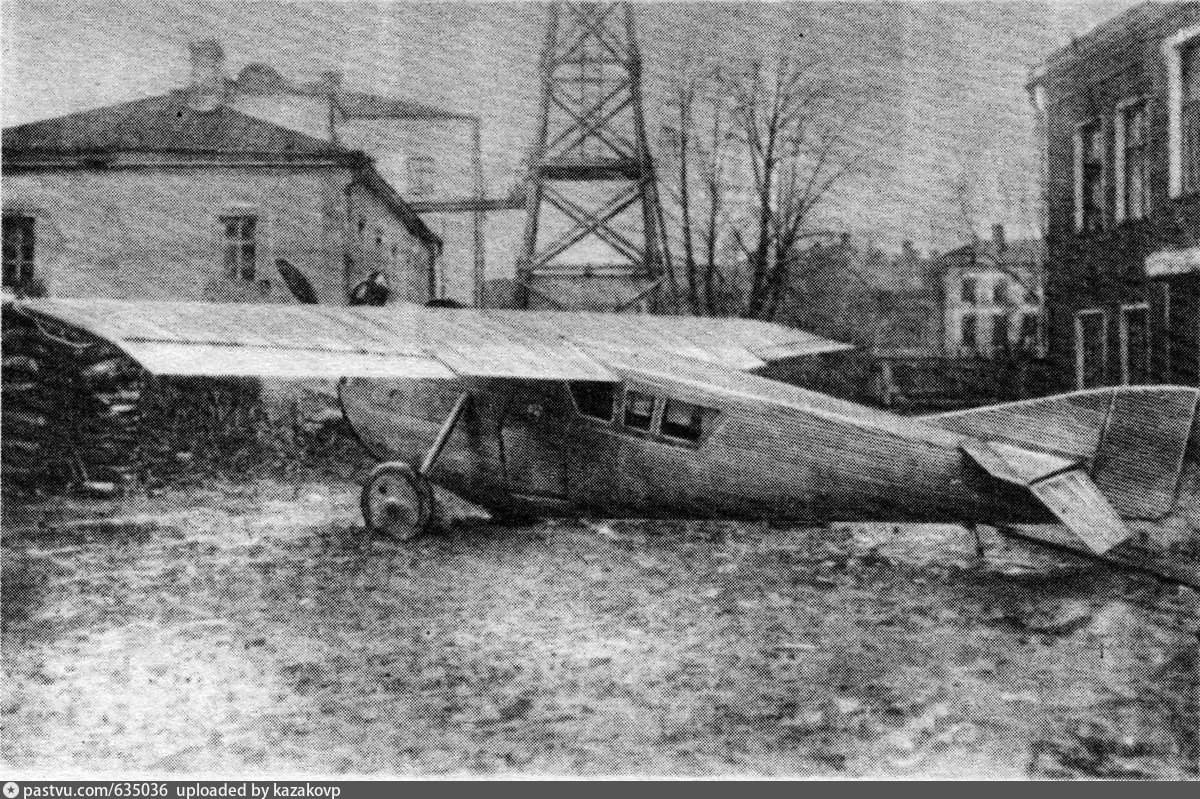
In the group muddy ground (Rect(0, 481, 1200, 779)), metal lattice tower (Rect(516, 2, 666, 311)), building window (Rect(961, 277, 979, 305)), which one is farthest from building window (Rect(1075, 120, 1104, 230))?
building window (Rect(961, 277, 979, 305))

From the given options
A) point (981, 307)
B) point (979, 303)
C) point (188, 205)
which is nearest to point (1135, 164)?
point (188, 205)

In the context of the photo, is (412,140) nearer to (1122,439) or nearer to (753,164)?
(753,164)

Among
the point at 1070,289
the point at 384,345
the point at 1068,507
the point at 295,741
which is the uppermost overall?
the point at 1070,289

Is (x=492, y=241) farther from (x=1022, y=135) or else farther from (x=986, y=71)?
(x=1022, y=135)

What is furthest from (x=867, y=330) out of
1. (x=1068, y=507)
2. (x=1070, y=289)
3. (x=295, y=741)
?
(x=295, y=741)

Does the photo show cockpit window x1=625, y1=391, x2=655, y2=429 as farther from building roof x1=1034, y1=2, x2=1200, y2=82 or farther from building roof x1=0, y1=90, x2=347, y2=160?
building roof x1=0, y1=90, x2=347, y2=160

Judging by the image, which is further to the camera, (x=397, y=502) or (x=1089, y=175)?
(x=1089, y=175)
